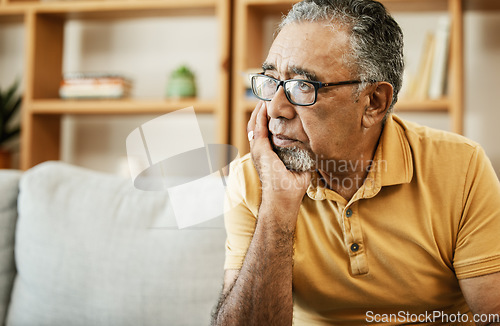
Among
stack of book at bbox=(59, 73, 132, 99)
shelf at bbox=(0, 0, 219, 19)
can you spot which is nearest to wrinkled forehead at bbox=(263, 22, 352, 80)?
shelf at bbox=(0, 0, 219, 19)

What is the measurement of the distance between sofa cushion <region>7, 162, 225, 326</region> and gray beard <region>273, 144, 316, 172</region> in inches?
14.2

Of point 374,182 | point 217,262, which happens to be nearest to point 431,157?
point 374,182

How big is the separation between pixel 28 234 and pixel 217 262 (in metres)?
0.57

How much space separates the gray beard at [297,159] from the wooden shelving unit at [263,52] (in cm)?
87

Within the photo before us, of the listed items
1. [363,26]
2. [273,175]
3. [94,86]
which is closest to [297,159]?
[273,175]

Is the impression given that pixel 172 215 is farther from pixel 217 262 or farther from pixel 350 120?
pixel 350 120

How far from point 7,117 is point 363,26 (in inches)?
79.4

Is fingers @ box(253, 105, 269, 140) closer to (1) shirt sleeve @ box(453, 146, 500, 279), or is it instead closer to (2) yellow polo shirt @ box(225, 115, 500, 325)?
(2) yellow polo shirt @ box(225, 115, 500, 325)

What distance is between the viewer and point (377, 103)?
110 cm

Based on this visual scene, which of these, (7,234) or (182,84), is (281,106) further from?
(182,84)

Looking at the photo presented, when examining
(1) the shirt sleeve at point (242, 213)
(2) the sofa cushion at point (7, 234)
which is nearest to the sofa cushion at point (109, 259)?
(2) the sofa cushion at point (7, 234)

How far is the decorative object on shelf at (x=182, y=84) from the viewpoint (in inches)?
86.9

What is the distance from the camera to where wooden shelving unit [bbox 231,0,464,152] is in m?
1.90

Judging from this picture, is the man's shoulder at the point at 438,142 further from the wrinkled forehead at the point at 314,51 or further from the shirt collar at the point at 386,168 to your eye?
the wrinkled forehead at the point at 314,51
